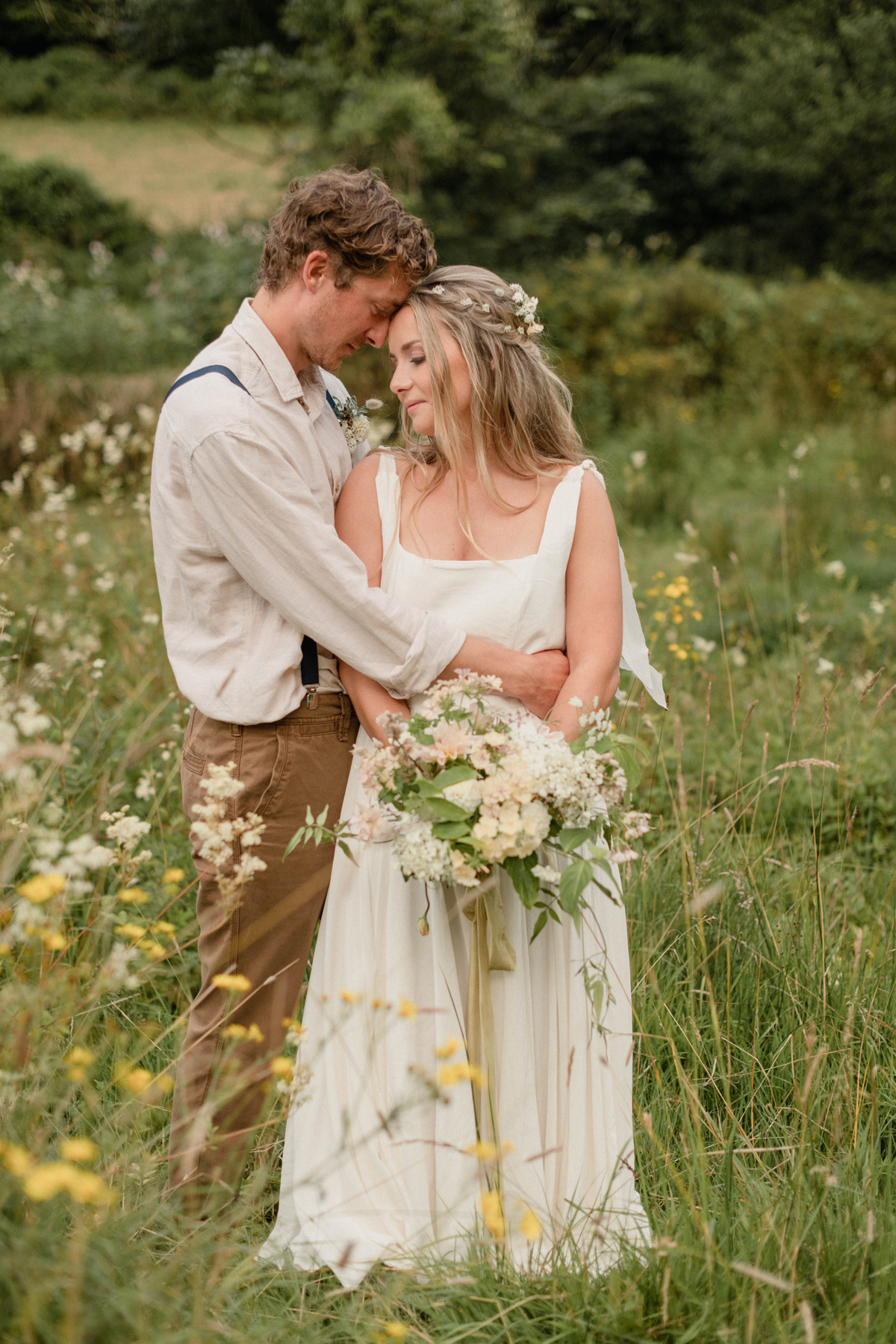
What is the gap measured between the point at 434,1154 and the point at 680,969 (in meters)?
0.92

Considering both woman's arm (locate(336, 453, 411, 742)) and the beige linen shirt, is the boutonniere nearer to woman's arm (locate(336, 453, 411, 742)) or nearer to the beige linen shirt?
woman's arm (locate(336, 453, 411, 742))

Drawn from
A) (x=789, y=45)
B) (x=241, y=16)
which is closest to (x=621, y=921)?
(x=241, y=16)

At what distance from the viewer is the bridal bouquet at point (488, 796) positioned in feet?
6.40

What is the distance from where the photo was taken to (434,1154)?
252 centimetres

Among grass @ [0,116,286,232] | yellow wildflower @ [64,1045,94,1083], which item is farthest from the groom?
grass @ [0,116,286,232]

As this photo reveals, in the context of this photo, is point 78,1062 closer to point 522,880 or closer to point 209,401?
point 522,880

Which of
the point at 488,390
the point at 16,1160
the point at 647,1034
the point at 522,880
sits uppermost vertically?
the point at 488,390

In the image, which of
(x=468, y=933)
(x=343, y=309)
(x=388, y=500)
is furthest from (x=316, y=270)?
(x=468, y=933)

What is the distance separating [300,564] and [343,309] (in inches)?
28.0

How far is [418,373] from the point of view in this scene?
8.89ft

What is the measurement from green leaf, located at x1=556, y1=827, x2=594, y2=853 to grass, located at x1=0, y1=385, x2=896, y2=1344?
245mm

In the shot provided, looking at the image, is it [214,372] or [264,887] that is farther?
[264,887]

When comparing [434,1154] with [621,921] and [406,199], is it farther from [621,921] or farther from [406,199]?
[406,199]

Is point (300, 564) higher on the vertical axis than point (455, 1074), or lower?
higher
